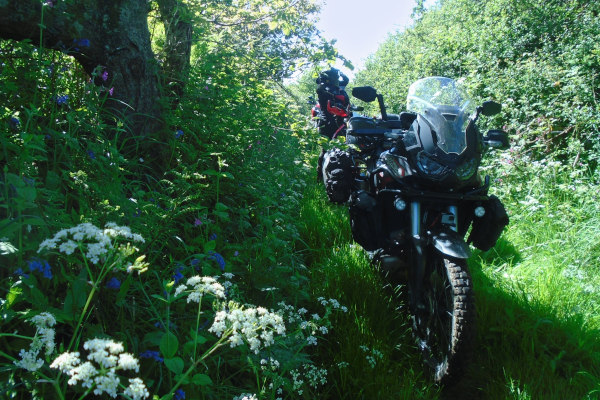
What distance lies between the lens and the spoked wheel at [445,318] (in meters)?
2.29

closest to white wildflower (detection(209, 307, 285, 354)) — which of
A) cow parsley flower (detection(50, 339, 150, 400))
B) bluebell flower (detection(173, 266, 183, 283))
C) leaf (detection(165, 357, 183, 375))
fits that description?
leaf (detection(165, 357, 183, 375))

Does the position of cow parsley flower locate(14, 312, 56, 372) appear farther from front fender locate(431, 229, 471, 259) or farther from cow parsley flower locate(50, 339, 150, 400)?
front fender locate(431, 229, 471, 259)

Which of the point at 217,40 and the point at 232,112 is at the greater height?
the point at 217,40

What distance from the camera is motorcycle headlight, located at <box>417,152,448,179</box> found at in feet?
8.66

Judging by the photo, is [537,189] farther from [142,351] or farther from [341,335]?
[142,351]

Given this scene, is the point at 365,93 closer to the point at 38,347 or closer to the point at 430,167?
the point at 430,167

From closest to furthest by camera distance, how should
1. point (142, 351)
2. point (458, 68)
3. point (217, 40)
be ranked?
point (142, 351)
point (217, 40)
point (458, 68)

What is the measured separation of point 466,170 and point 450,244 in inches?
19.4

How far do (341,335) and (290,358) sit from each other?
73 cm

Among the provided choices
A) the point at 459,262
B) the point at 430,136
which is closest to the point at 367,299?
the point at 459,262

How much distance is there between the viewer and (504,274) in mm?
3457

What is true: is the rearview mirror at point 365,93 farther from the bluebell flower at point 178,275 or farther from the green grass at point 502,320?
the bluebell flower at point 178,275

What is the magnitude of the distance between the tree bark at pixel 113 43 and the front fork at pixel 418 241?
191 centimetres

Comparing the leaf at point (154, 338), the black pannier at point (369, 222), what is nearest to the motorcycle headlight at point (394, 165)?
the black pannier at point (369, 222)
